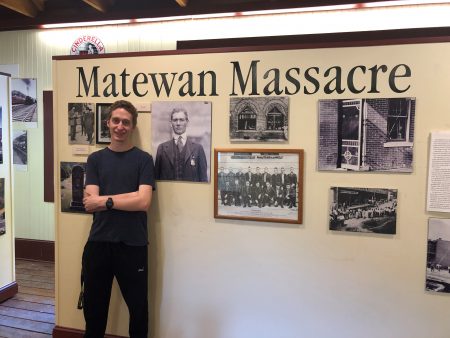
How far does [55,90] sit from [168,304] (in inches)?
68.6

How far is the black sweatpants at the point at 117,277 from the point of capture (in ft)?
7.44

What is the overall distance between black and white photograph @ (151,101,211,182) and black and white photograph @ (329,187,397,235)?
0.84 m

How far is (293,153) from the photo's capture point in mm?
2225

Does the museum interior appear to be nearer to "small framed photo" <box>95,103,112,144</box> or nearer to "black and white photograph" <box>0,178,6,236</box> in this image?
"small framed photo" <box>95,103,112,144</box>

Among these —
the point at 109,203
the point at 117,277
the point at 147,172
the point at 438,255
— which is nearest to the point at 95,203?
the point at 109,203

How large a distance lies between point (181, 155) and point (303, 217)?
0.89m

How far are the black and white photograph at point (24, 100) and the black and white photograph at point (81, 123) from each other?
2.28 m

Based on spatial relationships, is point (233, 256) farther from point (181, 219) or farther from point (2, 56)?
point (2, 56)

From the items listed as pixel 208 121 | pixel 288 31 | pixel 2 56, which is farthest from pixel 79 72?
pixel 2 56

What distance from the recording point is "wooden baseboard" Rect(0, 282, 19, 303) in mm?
3430

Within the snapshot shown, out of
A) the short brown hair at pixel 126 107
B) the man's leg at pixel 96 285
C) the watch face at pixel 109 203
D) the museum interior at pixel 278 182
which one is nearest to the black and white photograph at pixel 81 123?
the museum interior at pixel 278 182

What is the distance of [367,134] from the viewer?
2119 mm

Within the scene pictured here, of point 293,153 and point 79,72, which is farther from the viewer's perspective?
point 79,72

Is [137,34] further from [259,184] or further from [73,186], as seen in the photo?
[259,184]
